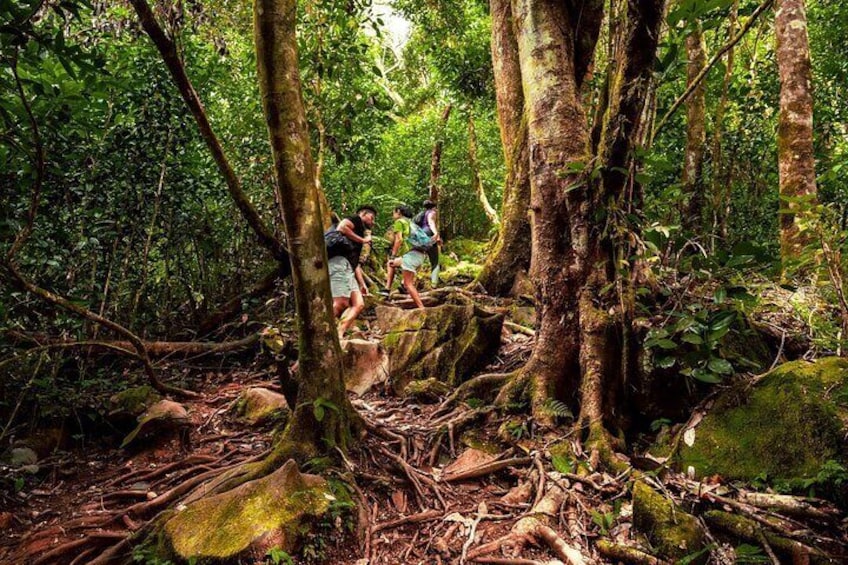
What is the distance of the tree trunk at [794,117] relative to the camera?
19.4 ft

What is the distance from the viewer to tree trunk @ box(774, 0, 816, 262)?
592 cm

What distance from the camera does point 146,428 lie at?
4.71 meters

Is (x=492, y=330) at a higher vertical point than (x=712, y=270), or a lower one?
lower

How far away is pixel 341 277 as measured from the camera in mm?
6688

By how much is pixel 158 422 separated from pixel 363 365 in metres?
2.33

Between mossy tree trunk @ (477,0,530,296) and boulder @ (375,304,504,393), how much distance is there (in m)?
1.75

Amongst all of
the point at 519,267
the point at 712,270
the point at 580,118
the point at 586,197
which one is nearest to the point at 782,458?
the point at 712,270

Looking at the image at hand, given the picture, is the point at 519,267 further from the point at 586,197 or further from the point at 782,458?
the point at 782,458

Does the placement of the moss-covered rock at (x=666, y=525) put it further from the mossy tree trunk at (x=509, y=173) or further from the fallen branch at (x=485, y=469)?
the mossy tree trunk at (x=509, y=173)

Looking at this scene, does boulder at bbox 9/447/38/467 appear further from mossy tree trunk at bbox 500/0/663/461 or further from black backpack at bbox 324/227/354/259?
mossy tree trunk at bbox 500/0/663/461

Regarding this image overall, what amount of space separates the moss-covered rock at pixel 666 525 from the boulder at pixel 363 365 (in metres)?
3.70

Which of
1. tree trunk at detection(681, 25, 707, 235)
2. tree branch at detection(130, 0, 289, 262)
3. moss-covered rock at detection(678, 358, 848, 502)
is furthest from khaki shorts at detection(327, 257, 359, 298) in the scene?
tree trunk at detection(681, 25, 707, 235)

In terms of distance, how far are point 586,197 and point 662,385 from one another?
1.48 meters

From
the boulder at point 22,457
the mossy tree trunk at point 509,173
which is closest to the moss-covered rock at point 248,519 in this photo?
the boulder at point 22,457
